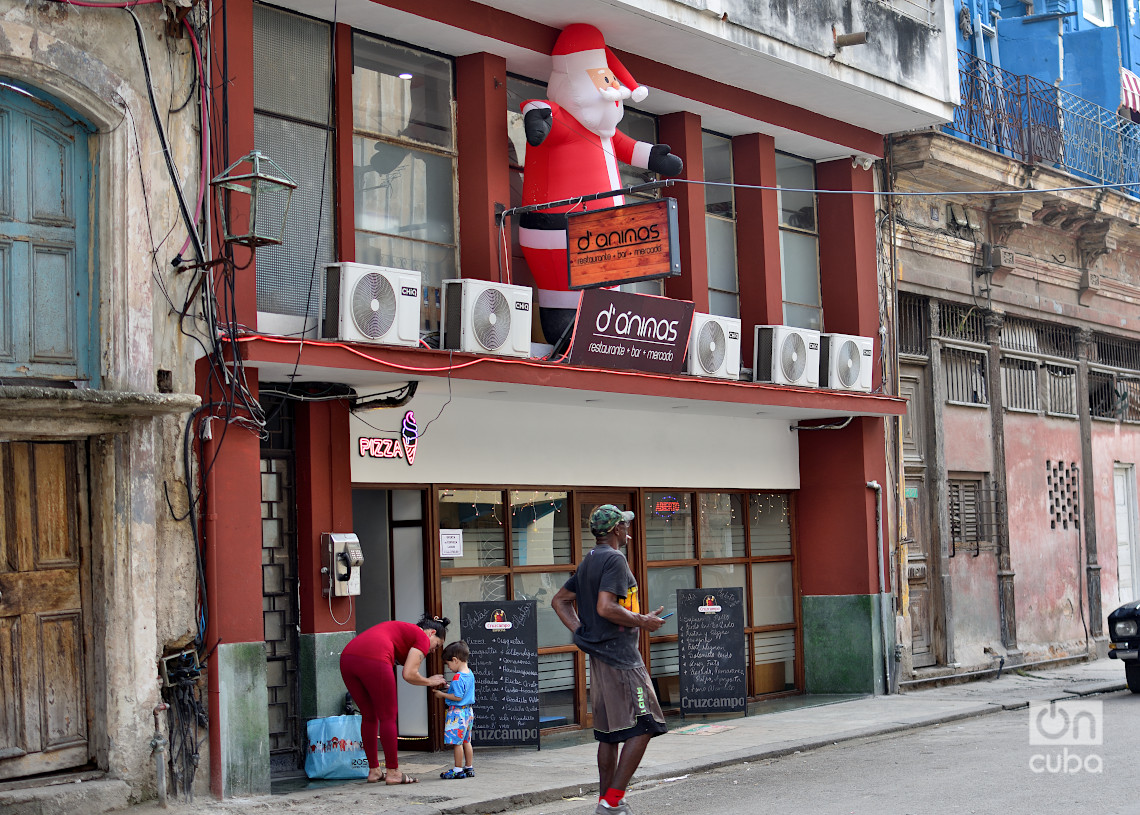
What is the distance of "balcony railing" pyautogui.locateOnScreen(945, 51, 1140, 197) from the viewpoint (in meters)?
18.6

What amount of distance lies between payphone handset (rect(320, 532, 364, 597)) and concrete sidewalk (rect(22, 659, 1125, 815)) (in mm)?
1554

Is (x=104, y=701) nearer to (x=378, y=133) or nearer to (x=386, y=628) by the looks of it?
(x=386, y=628)

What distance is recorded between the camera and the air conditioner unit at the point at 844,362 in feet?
51.0

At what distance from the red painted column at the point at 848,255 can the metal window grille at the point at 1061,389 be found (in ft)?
17.0

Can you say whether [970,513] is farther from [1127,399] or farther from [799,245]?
[1127,399]

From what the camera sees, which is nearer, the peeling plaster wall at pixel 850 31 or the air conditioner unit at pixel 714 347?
the air conditioner unit at pixel 714 347

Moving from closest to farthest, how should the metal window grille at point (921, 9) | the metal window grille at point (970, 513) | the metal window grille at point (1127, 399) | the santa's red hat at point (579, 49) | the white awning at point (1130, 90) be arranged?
the santa's red hat at point (579, 49) → the metal window grille at point (921, 9) → the metal window grille at point (970, 513) → the white awning at point (1130, 90) → the metal window grille at point (1127, 399)

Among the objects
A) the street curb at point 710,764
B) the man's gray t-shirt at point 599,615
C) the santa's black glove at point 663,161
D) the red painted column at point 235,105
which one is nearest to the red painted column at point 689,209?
the santa's black glove at point 663,161

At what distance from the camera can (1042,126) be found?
19703mm

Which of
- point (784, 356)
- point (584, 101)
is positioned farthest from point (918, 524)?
point (584, 101)

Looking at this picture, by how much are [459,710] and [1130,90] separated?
1724 cm

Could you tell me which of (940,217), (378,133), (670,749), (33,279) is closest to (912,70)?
(940,217)

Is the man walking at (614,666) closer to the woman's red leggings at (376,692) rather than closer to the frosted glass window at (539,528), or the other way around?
the woman's red leggings at (376,692)

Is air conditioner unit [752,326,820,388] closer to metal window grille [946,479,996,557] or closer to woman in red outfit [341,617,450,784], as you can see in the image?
metal window grille [946,479,996,557]
